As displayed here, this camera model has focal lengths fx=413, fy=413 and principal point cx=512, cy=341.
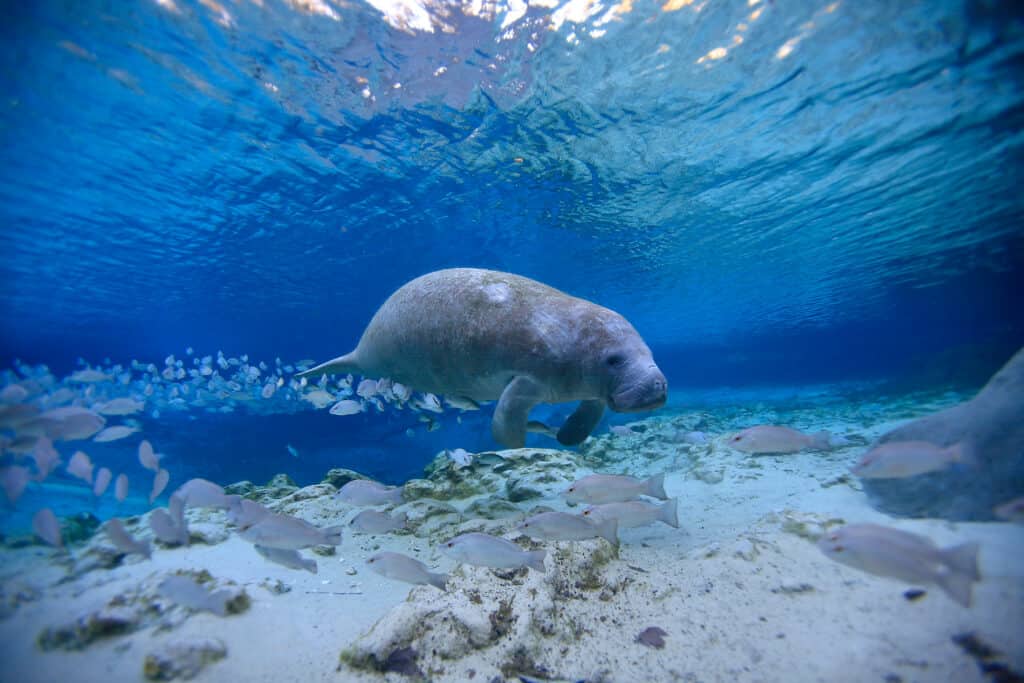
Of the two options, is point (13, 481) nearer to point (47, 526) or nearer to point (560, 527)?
point (47, 526)

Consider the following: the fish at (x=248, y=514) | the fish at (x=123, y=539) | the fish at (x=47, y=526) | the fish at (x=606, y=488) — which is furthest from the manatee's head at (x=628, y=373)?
the fish at (x=47, y=526)

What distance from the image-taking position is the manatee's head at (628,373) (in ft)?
11.2

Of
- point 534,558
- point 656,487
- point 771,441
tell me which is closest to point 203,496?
point 534,558

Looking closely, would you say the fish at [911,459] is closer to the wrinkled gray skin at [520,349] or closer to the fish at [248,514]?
the wrinkled gray skin at [520,349]

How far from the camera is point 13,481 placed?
9.44ft

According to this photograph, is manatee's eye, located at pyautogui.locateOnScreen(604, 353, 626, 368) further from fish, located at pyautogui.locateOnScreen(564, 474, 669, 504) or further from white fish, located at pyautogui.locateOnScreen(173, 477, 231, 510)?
white fish, located at pyautogui.locateOnScreen(173, 477, 231, 510)

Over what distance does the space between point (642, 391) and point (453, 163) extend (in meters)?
10.4

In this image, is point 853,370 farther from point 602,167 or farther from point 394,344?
point 394,344

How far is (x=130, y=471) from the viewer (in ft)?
56.3

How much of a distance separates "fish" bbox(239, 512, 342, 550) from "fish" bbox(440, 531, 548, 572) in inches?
29.9

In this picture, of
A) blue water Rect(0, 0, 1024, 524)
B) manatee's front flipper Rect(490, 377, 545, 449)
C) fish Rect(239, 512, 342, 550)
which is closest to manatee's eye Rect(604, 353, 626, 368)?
manatee's front flipper Rect(490, 377, 545, 449)

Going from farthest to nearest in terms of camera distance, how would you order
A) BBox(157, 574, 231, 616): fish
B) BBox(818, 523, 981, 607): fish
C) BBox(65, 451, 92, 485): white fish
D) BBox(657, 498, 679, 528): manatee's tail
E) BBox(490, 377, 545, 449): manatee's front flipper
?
BBox(490, 377, 545, 449): manatee's front flipper → BBox(65, 451, 92, 485): white fish → BBox(657, 498, 679, 528): manatee's tail → BBox(157, 574, 231, 616): fish → BBox(818, 523, 981, 607): fish

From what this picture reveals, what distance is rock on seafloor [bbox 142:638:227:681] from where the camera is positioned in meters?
1.95

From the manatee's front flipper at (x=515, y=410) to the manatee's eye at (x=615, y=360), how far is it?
0.67 m
